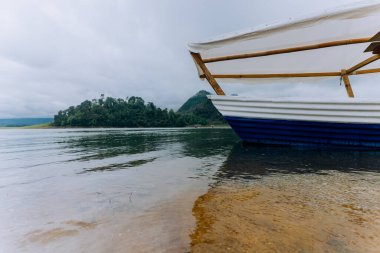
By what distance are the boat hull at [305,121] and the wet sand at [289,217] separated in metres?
6.46

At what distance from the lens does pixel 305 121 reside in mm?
12305

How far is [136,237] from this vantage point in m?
3.18

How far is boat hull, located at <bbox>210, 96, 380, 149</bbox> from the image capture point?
38.0 feet

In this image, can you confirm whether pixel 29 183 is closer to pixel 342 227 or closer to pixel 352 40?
pixel 342 227

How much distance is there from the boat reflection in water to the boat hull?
4.89 m

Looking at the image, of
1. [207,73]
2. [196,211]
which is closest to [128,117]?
[207,73]

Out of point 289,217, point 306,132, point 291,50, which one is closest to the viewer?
point 289,217

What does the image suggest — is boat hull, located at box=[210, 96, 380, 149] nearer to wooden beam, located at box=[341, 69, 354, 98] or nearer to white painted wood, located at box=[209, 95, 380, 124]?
white painted wood, located at box=[209, 95, 380, 124]

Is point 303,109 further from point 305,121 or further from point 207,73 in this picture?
point 207,73

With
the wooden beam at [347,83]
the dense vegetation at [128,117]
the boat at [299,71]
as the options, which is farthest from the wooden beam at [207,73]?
the dense vegetation at [128,117]

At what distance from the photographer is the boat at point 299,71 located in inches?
384

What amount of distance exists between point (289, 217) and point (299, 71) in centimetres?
1168

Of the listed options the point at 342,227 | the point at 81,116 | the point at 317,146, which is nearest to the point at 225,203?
the point at 342,227

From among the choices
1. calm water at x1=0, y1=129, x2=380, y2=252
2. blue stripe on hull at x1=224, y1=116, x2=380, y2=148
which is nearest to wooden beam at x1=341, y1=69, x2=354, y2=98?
blue stripe on hull at x1=224, y1=116, x2=380, y2=148
